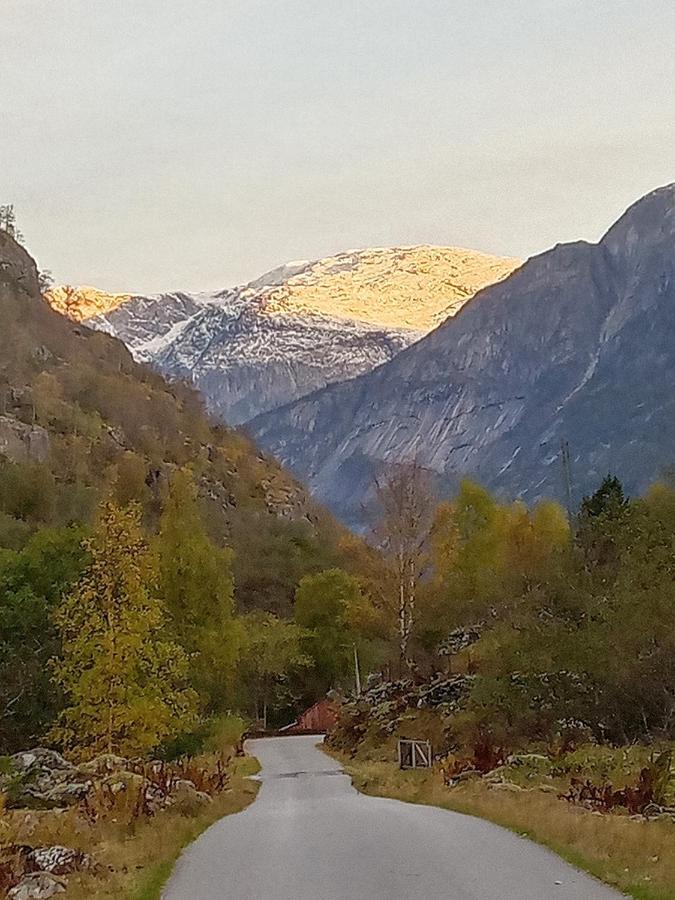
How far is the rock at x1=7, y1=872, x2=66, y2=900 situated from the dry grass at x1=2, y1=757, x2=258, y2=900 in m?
0.15

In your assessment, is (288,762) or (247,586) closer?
(288,762)

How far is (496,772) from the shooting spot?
→ 26516mm

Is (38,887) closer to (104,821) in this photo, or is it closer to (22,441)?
(104,821)

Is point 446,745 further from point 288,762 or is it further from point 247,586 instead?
point 247,586

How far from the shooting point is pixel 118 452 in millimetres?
102375

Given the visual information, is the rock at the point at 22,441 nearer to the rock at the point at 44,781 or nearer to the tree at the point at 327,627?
the tree at the point at 327,627

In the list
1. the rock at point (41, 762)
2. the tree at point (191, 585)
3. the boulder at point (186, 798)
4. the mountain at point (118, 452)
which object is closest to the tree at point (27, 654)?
the tree at point (191, 585)

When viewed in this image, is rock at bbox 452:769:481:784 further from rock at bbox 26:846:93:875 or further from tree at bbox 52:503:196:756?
rock at bbox 26:846:93:875

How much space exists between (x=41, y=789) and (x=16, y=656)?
1435cm

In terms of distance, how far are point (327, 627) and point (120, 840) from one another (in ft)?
195

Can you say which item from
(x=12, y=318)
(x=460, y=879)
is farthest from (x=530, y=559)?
(x=12, y=318)

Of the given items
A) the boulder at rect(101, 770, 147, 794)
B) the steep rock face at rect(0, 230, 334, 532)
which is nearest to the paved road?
the boulder at rect(101, 770, 147, 794)

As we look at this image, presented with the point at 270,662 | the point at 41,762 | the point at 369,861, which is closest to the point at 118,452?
the point at 270,662

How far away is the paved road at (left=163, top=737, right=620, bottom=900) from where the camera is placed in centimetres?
1185
